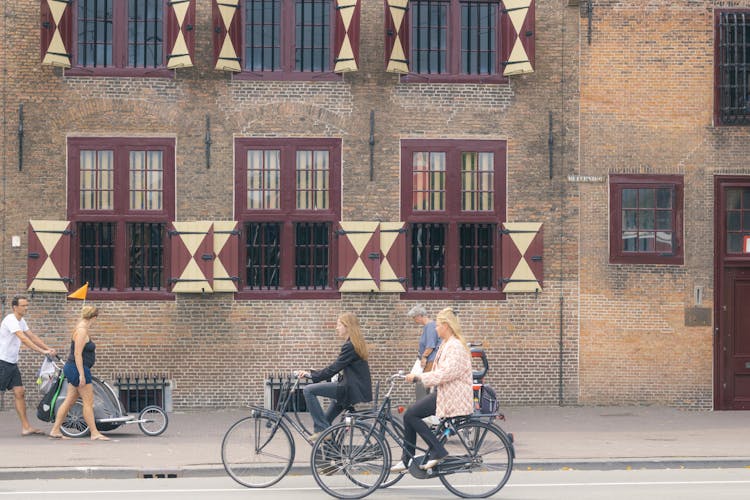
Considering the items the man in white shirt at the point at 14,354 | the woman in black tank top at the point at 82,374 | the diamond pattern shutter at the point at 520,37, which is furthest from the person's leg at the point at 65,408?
the diamond pattern shutter at the point at 520,37

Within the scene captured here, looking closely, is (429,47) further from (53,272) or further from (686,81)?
(53,272)

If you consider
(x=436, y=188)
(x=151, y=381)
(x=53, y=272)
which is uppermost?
(x=436, y=188)

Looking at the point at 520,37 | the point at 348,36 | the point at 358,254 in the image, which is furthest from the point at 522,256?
the point at 348,36

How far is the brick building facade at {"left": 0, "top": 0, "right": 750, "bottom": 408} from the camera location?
20281 millimetres

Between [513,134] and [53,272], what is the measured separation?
747 cm

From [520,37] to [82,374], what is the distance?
28.7 ft

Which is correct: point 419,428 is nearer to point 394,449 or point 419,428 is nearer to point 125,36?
point 394,449

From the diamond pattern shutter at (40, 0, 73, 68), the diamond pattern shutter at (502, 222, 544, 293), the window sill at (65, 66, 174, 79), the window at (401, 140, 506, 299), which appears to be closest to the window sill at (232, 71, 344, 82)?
the window sill at (65, 66, 174, 79)

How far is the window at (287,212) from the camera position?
2058cm

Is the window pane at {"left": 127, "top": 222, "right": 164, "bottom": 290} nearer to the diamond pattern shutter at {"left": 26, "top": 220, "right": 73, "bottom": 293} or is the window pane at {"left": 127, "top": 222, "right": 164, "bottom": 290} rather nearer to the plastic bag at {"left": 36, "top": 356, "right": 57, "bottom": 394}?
the diamond pattern shutter at {"left": 26, "top": 220, "right": 73, "bottom": 293}

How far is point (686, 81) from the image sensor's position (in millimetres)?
21016

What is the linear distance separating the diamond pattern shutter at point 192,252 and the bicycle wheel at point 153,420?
11.3ft

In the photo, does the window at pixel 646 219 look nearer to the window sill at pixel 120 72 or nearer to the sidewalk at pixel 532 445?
the sidewalk at pixel 532 445

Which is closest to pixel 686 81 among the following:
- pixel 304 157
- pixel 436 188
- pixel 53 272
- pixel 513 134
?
pixel 513 134
